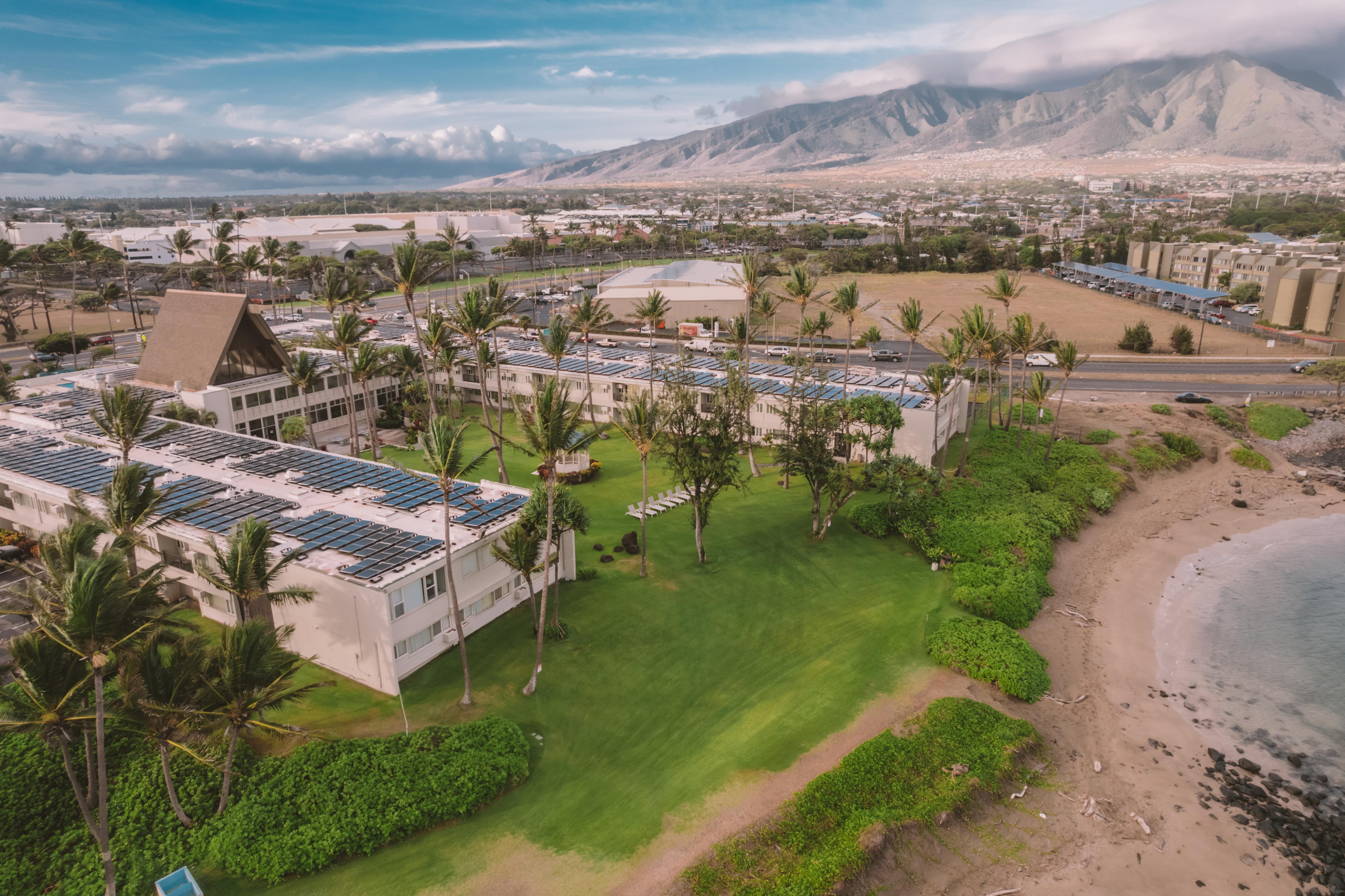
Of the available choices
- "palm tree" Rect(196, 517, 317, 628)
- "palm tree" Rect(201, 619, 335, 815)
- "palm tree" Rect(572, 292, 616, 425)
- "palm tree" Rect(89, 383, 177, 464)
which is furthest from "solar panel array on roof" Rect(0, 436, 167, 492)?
"palm tree" Rect(572, 292, 616, 425)

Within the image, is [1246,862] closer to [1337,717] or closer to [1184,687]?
[1184,687]

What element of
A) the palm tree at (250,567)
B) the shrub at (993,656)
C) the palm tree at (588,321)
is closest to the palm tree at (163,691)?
the palm tree at (250,567)

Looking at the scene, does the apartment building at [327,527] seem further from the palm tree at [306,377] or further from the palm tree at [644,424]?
the palm tree at [306,377]

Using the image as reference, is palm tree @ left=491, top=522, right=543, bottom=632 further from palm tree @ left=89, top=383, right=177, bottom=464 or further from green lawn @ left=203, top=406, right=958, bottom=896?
palm tree @ left=89, top=383, right=177, bottom=464

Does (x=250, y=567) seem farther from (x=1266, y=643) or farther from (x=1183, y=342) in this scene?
(x=1183, y=342)

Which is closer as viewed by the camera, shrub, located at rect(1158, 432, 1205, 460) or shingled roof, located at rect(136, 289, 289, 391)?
shingled roof, located at rect(136, 289, 289, 391)

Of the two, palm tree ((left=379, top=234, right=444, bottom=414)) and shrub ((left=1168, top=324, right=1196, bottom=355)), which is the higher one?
palm tree ((left=379, top=234, right=444, bottom=414))

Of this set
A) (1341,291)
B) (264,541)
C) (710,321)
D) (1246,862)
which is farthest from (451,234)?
(1341,291)
